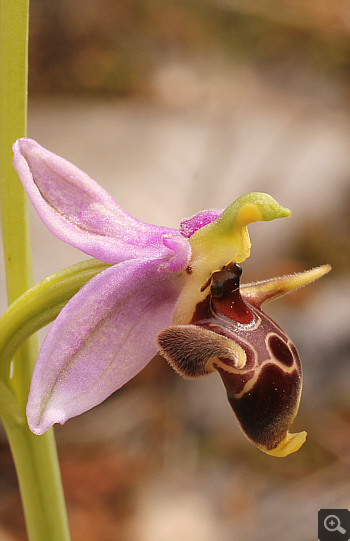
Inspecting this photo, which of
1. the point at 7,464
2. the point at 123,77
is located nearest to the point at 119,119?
the point at 123,77

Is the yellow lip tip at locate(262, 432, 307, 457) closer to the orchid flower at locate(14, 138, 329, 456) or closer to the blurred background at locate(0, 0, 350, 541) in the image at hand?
the orchid flower at locate(14, 138, 329, 456)

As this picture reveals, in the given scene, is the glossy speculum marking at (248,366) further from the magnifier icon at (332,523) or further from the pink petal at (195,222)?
the magnifier icon at (332,523)

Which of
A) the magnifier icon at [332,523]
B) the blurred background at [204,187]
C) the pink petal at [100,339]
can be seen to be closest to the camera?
the pink petal at [100,339]

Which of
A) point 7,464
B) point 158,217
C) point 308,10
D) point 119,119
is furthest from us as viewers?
point 308,10

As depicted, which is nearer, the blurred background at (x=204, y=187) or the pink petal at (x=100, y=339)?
the pink petal at (x=100, y=339)

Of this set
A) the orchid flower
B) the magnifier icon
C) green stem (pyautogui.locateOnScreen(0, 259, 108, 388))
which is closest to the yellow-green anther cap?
the orchid flower

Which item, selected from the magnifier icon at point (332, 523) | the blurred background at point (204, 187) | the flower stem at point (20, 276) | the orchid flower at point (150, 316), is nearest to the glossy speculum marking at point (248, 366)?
the orchid flower at point (150, 316)

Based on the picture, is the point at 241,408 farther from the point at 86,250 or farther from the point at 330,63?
the point at 330,63
